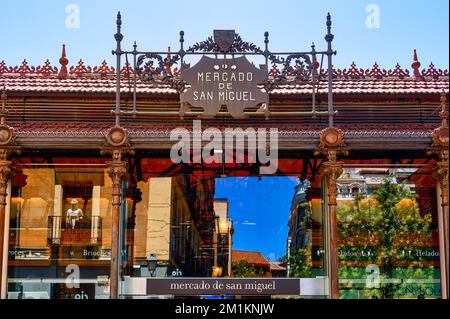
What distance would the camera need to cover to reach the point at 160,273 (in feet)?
69.6

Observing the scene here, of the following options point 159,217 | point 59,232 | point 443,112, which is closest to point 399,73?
point 443,112

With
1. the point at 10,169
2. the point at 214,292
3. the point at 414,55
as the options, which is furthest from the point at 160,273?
the point at 414,55

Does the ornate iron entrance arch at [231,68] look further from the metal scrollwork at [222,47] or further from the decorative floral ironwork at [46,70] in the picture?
the decorative floral ironwork at [46,70]

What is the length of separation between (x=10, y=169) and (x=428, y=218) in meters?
9.93

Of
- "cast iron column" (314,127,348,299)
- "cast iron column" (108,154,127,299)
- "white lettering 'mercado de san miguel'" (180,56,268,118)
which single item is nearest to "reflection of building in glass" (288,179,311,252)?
"cast iron column" (314,127,348,299)

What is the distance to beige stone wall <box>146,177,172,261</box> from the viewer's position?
2142cm

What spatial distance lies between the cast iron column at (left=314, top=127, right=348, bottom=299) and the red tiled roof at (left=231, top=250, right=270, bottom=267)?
1839 mm

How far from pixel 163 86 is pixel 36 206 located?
431 cm

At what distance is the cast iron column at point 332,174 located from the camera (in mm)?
20016

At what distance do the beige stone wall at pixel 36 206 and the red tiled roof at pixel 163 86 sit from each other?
2159mm

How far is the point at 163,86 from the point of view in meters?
22.5

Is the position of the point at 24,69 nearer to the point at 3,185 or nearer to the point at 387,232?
the point at 3,185

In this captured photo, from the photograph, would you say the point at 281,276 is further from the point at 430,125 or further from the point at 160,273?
the point at 430,125

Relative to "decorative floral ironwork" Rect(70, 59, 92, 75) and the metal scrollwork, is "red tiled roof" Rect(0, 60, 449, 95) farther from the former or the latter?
the metal scrollwork
